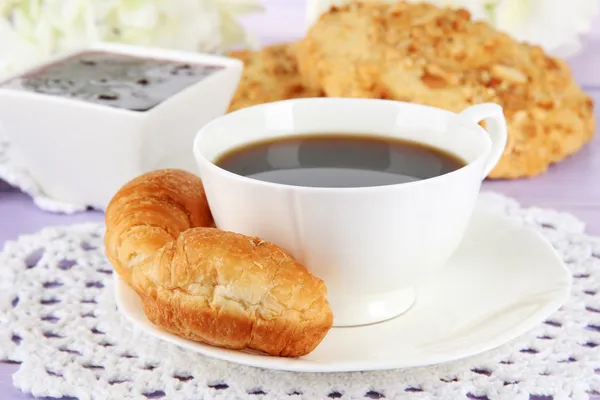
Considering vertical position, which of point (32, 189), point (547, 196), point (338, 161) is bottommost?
point (32, 189)

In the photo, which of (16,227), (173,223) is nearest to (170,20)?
(16,227)

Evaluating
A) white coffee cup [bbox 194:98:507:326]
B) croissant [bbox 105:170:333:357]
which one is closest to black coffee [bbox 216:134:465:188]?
white coffee cup [bbox 194:98:507:326]

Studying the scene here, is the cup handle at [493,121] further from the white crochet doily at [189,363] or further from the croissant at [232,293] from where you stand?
the croissant at [232,293]

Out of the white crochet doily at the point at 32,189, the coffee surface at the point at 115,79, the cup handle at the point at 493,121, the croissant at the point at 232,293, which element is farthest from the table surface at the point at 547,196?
the croissant at the point at 232,293

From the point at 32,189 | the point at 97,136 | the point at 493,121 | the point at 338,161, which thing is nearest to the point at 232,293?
the point at 338,161

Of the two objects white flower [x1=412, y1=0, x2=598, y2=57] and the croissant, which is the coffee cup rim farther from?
white flower [x1=412, y1=0, x2=598, y2=57]

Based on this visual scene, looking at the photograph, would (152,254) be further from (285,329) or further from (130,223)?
(285,329)

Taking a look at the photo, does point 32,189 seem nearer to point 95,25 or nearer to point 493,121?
point 95,25
